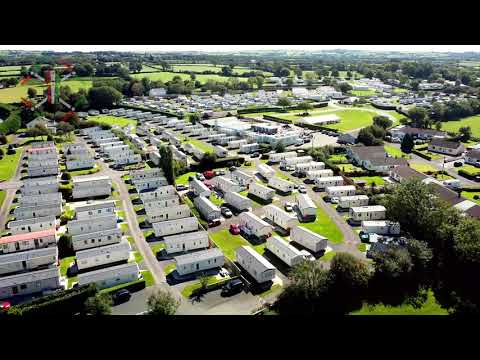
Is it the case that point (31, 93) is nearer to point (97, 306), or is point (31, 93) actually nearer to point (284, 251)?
point (97, 306)

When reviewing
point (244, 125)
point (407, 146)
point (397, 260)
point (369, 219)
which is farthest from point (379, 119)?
point (397, 260)

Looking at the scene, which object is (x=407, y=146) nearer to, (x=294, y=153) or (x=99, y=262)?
(x=294, y=153)

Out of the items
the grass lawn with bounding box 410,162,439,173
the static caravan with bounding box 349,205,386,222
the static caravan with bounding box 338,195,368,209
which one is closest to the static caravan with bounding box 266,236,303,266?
the static caravan with bounding box 349,205,386,222

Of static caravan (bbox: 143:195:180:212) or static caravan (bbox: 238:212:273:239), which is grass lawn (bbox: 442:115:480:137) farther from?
static caravan (bbox: 143:195:180:212)

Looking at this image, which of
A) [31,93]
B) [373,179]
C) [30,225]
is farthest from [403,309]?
[31,93]

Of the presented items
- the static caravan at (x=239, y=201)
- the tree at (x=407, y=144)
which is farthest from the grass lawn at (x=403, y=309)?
the tree at (x=407, y=144)

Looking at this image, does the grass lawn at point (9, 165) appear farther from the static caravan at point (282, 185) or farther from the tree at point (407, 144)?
the tree at point (407, 144)
